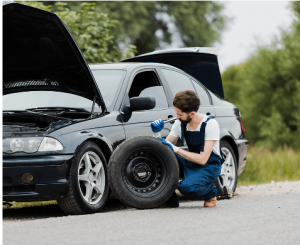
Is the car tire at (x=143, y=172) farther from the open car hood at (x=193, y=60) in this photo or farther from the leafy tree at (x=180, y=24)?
the leafy tree at (x=180, y=24)

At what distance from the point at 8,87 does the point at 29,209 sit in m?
1.62

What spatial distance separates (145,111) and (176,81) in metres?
1.02

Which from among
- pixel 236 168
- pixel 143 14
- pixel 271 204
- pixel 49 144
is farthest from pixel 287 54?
pixel 49 144

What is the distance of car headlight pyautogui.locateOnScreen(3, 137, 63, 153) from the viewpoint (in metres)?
5.11

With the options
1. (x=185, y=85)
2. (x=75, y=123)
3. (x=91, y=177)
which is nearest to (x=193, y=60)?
(x=185, y=85)

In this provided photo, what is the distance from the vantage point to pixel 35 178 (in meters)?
5.08

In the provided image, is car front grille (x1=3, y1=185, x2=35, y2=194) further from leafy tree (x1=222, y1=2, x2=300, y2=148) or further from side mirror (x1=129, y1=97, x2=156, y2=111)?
leafy tree (x1=222, y1=2, x2=300, y2=148)

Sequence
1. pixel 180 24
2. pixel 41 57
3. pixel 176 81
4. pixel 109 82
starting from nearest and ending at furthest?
pixel 41 57 → pixel 109 82 → pixel 176 81 → pixel 180 24

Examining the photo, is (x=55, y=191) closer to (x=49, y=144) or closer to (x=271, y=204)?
(x=49, y=144)

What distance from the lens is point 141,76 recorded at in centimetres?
679

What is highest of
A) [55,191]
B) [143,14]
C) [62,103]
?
[143,14]

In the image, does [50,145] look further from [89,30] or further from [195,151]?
[89,30]

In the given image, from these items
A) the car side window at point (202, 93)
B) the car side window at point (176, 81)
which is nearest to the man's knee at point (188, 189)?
the car side window at point (176, 81)

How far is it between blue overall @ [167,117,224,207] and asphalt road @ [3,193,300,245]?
0.65 ft
